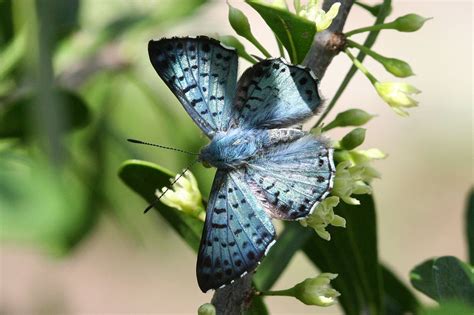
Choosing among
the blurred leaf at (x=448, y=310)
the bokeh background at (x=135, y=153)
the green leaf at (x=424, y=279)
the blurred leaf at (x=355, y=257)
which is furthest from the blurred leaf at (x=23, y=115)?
the blurred leaf at (x=448, y=310)

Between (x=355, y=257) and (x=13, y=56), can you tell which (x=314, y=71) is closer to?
(x=355, y=257)

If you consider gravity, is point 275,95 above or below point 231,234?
above

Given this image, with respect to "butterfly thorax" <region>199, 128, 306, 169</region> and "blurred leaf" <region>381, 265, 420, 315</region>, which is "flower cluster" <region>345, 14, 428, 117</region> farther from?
"blurred leaf" <region>381, 265, 420, 315</region>

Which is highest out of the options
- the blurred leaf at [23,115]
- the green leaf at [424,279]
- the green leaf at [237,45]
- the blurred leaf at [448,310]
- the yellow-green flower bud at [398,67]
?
the blurred leaf at [23,115]

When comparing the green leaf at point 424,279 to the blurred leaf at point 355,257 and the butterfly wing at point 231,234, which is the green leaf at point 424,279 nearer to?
the blurred leaf at point 355,257

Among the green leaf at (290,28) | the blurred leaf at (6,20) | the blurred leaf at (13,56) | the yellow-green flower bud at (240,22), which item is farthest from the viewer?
the blurred leaf at (6,20)

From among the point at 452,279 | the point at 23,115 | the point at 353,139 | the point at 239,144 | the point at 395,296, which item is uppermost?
the point at 23,115

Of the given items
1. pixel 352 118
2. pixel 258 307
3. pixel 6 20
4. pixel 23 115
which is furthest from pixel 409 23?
pixel 6 20
